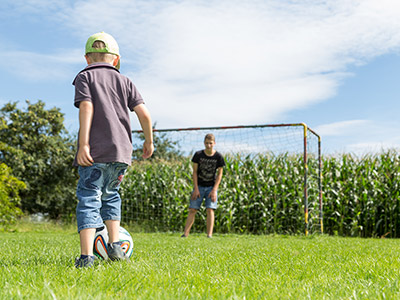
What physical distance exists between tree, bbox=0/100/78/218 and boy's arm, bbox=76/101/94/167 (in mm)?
11533

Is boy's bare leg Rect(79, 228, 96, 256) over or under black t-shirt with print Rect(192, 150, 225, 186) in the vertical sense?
under

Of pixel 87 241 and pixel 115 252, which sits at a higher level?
pixel 87 241

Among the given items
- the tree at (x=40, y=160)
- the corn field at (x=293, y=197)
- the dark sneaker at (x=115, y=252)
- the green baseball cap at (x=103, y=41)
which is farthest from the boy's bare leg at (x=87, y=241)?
the tree at (x=40, y=160)

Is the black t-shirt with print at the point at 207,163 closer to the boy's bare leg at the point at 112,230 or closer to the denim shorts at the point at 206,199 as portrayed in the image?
the denim shorts at the point at 206,199

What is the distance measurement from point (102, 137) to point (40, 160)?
11.9 meters

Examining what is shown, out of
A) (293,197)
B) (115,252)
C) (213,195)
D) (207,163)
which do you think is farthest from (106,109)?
(293,197)

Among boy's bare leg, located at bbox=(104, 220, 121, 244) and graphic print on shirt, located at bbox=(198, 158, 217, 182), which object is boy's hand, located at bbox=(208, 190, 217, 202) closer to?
graphic print on shirt, located at bbox=(198, 158, 217, 182)

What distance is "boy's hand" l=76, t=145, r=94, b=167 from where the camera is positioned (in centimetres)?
319

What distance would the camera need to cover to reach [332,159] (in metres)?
11.6

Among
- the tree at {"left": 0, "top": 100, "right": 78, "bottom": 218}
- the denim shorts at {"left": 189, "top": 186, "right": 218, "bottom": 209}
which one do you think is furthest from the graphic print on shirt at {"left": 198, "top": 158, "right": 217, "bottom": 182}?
the tree at {"left": 0, "top": 100, "right": 78, "bottom": 218}

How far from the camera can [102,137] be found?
3357 mm

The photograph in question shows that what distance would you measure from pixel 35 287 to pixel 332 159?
10399 mm

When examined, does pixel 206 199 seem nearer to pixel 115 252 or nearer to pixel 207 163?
pixel 207 163

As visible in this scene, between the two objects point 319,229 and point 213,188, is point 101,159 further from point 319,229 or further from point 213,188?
point 319,229
